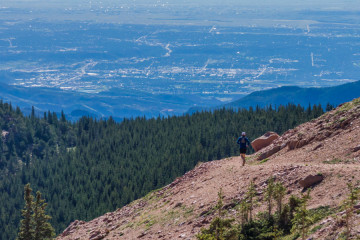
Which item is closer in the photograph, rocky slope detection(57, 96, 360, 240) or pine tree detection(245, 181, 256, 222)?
pine tree detection(245, 181, 256, 222)

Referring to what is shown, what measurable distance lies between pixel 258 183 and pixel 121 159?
99.2 m

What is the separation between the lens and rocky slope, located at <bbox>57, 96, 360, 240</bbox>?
28516mm

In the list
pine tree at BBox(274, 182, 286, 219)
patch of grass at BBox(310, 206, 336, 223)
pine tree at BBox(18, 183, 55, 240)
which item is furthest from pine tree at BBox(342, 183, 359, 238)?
pine tree at BBox(18, 183, 55, 240)

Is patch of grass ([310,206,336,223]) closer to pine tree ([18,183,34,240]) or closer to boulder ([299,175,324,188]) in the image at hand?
boulder ([299,175,324,188])

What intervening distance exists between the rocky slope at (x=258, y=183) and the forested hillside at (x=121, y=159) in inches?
2473

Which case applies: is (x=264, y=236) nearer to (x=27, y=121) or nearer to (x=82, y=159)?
(x=82, y=159)

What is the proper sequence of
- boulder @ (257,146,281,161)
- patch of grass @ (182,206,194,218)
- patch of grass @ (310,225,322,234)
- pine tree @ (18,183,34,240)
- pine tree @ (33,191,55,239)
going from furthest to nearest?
pine tree @ (18,183,34,240)
pine tree @ (33,191,55,239)
boulder @ (257,146,281,161)
patch of grass @ (182,206,194,218)
patch of grass @ (310,225,322,234)

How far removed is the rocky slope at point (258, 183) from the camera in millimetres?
28516

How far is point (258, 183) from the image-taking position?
3222cm

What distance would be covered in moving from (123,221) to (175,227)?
760cm

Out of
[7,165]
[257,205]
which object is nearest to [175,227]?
[257,205]

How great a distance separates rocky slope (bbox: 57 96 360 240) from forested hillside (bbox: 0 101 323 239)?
2473 inches

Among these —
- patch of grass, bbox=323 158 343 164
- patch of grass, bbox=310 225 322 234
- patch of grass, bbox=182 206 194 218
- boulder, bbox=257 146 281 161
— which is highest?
patch of grass, bbox=323 158 343 164

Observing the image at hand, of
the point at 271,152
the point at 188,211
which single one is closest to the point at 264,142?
the point at 271,152
